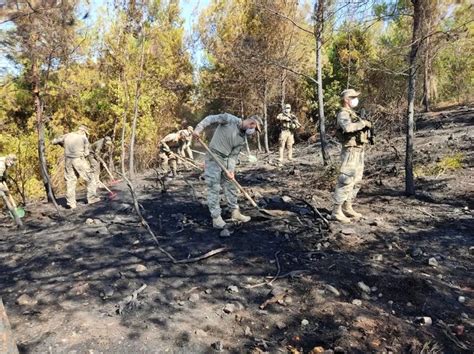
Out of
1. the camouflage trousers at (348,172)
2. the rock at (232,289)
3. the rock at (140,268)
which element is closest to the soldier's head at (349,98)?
the camouflage trousers at (348,172)

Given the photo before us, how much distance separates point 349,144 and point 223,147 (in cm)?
161

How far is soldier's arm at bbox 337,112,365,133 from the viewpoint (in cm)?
488

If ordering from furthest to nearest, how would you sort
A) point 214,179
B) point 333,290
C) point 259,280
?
1. point 214,179
2. point 259,280
3. point 333,290

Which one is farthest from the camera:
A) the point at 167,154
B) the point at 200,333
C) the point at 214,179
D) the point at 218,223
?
the point at 167,154

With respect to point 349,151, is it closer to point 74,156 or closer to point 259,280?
point 259,280

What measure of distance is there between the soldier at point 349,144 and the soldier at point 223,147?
1.08 metres

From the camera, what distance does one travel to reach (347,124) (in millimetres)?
4914

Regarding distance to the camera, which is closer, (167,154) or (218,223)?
(218,223)

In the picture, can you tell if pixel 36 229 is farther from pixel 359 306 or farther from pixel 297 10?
pixel 297 10

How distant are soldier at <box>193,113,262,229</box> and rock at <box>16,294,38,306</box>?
232 cm

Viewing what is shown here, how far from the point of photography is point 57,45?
27.2ft

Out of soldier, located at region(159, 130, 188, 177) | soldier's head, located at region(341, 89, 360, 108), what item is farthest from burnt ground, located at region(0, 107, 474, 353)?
soldier, located at region(159, 130, 188, 177)

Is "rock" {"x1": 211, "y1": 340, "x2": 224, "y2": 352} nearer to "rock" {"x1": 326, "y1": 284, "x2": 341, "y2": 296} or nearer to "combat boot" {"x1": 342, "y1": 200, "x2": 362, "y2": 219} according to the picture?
"rock" {"x1": 326, "y1": 284, "x2": 341, "y2": 296}

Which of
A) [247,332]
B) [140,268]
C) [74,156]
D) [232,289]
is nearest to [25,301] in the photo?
[140,268]
